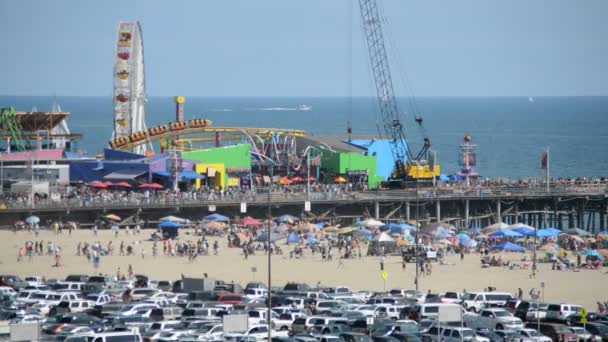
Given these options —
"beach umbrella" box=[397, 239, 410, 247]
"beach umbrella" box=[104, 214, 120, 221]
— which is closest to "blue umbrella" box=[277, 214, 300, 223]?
"beach umbrella" box=[104, 214, 120, 221]

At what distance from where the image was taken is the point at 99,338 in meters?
34.9

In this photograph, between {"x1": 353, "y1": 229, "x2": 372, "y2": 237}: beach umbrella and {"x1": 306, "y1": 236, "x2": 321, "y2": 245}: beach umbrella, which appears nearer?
{"x1": 306, "y1": 236, "x2": 321, "y2": 245}: beach umbrella

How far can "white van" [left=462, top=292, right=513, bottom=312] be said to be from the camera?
143ft

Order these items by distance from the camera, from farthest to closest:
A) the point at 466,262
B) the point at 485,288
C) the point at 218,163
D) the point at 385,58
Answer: the point at 385,58
the point at 218,163
the point at 466,262
the point at 485,288

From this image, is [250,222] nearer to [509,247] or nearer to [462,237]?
[462,237]

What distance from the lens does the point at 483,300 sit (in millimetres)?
44219

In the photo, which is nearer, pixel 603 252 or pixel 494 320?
pixel 494 320

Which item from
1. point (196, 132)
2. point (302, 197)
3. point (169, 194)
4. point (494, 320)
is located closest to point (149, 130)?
point (196, 132)

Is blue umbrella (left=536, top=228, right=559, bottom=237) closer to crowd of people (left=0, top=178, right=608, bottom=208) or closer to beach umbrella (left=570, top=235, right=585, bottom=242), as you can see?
beach umbrella (left=570, top=235, right=585, bottom=242)

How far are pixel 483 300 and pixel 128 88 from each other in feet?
162

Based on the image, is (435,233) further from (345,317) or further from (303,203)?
(345,317)

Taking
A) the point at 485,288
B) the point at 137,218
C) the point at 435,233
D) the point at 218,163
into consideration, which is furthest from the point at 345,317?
the point at 218,163

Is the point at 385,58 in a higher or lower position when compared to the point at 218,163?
higher

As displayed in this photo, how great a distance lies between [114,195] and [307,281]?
19436 millimetres
